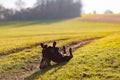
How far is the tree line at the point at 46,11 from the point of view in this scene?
4060 inches

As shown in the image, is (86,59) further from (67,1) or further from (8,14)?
(67,1)

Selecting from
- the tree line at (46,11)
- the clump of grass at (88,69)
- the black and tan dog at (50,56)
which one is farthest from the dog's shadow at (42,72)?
the tree line at (46,11)

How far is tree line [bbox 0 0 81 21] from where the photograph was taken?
4060 inches

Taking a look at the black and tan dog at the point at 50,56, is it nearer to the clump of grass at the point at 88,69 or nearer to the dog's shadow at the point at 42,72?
the dog's shadow at the point at 42,72

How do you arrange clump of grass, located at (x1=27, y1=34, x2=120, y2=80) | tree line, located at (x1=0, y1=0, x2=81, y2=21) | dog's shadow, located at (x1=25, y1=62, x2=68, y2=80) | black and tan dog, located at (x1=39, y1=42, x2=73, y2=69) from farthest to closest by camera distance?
tree line, located at (x1=0, y1=0, x2=81, y2=21) → black and tan dog, located at (x1=39, y1=42, x2=73, y2=69) → dog's shadow, located at (x1=25, y1=62, x2=68, y2=80) → clump of grass, located at (x1=27, y1=34, x2=120, y2=80)

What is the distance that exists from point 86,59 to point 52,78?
382cm

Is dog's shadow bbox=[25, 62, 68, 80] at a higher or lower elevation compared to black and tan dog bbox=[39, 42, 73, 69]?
lower

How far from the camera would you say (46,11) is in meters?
107

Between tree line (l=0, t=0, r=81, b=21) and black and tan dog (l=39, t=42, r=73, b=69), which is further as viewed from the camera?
tree line (l=0, t=0, r=81, b=21)

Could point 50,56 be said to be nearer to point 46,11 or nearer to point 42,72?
point 42,72

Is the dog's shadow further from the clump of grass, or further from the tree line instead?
the tree line

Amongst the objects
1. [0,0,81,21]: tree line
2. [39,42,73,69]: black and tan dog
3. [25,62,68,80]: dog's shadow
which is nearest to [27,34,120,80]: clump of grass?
[25,62,68,80]: dog's shadow

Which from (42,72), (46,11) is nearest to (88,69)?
(42,72)

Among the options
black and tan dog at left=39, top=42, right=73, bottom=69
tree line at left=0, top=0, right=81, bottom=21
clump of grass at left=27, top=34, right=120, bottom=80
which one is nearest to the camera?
clump of grass at left=27, top=34, right=120, bottom=80
